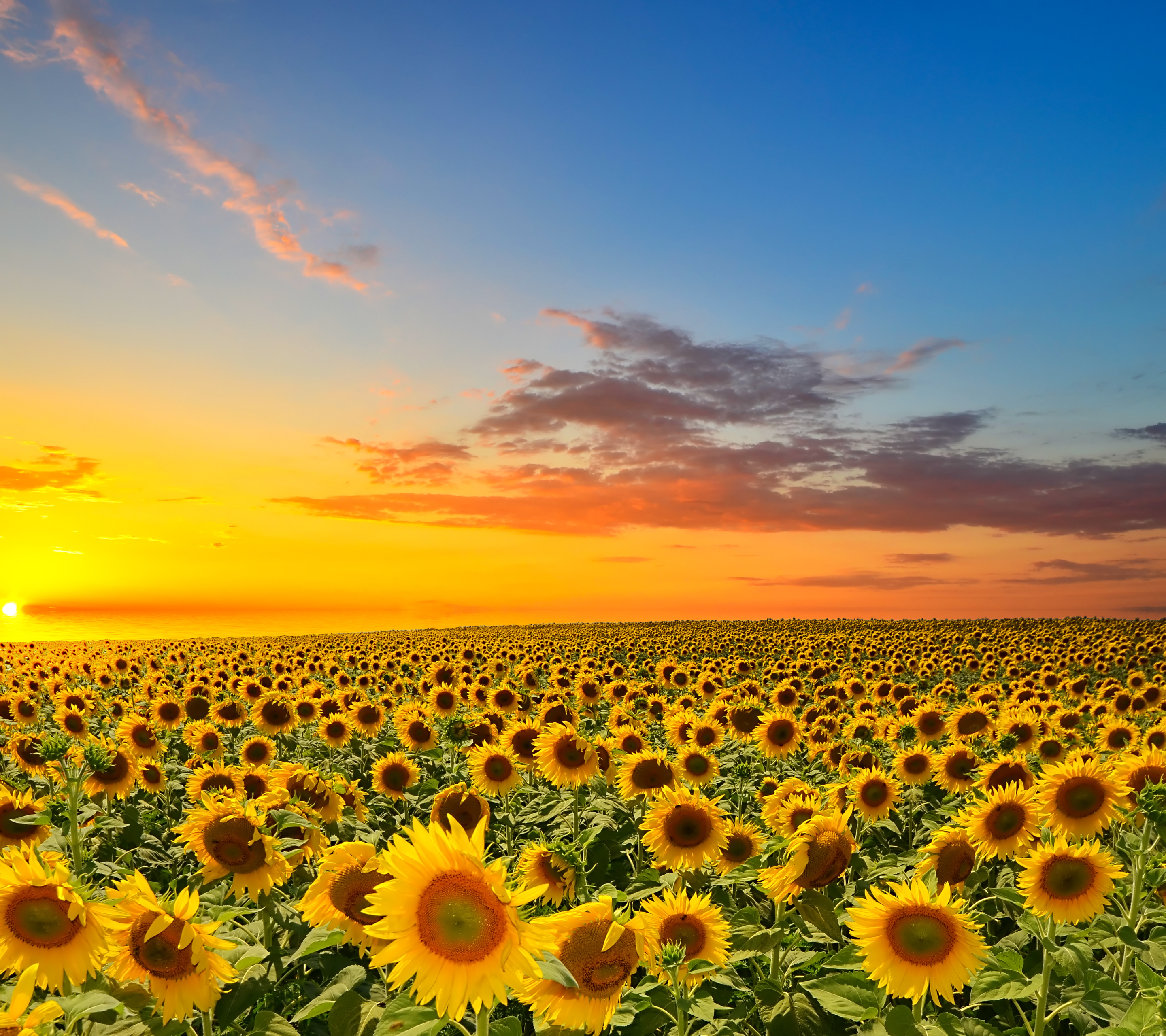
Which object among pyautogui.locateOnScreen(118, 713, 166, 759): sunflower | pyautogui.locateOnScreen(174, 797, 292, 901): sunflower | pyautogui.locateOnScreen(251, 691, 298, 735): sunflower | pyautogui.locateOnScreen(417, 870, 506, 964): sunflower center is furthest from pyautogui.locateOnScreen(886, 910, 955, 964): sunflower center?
pyautogui.locateOnScreen(251, 691, 298, 735): sunflower

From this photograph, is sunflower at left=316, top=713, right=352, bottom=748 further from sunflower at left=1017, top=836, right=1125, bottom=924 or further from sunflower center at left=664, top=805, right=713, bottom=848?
sunflower at left=1017, top=836, right=1125, bottom=924

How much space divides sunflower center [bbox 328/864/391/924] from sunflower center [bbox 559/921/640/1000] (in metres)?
1.28

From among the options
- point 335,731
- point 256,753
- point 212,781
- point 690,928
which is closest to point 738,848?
point 690,928

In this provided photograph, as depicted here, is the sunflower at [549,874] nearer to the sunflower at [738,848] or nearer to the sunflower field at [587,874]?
the sunflower field at [587,874]

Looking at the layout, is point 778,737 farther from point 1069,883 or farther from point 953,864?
point 1069,883

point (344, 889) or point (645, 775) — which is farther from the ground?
point (344, 889)

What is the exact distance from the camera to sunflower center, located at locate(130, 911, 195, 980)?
12.5 feet

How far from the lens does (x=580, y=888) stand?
191 inches

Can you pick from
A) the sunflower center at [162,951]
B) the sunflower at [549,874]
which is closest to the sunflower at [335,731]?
the sunflower at [549,874]

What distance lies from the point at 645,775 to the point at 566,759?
110 centimetres

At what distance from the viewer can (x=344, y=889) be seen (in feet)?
14.4

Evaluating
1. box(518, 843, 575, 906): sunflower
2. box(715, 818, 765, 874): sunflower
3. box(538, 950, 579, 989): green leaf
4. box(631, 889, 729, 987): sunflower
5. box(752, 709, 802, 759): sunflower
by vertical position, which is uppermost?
box(538, 950, 579, 989): green leaf

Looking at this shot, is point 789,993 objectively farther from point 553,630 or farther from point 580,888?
point 553,630

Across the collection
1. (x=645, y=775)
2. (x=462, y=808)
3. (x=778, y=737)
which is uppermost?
(x=462, y=808)
